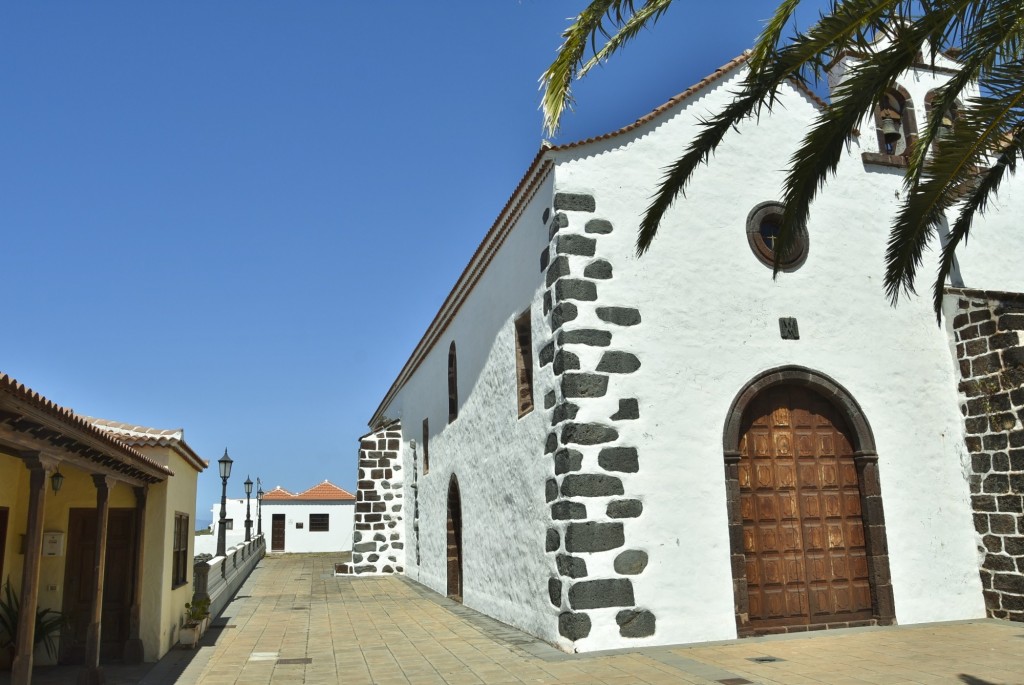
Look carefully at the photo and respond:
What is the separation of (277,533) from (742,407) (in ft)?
102

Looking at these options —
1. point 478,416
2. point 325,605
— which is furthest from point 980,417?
point 325,605

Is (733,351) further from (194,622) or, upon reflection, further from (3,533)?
(3,533)

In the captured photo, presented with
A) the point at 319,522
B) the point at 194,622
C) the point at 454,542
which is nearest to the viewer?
the point at 194,622

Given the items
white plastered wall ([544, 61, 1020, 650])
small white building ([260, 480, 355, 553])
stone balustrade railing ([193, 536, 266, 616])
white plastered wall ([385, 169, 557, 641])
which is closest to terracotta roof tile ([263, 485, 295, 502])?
small white building ([260, 480, 355, 553])

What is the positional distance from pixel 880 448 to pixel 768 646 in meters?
2.73

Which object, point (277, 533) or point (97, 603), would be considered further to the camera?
point (277, 533)

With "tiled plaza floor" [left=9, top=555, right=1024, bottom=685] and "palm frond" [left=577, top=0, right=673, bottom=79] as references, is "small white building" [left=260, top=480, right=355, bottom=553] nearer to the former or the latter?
"tiled plaza floor" [left=9, top=555, right=1024, bottom=685]

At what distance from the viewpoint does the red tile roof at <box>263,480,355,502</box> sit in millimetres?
36688

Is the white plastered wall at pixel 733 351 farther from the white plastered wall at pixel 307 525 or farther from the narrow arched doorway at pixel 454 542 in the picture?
the white plastered wall at pixel 307 525

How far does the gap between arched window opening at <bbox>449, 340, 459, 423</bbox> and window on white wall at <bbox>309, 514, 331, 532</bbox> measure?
77.8 feet

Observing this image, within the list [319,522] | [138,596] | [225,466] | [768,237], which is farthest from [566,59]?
[319,522]

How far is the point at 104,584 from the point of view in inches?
338

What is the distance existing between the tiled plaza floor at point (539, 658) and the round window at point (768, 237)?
13.4 ft

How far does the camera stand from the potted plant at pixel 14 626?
757 cm
